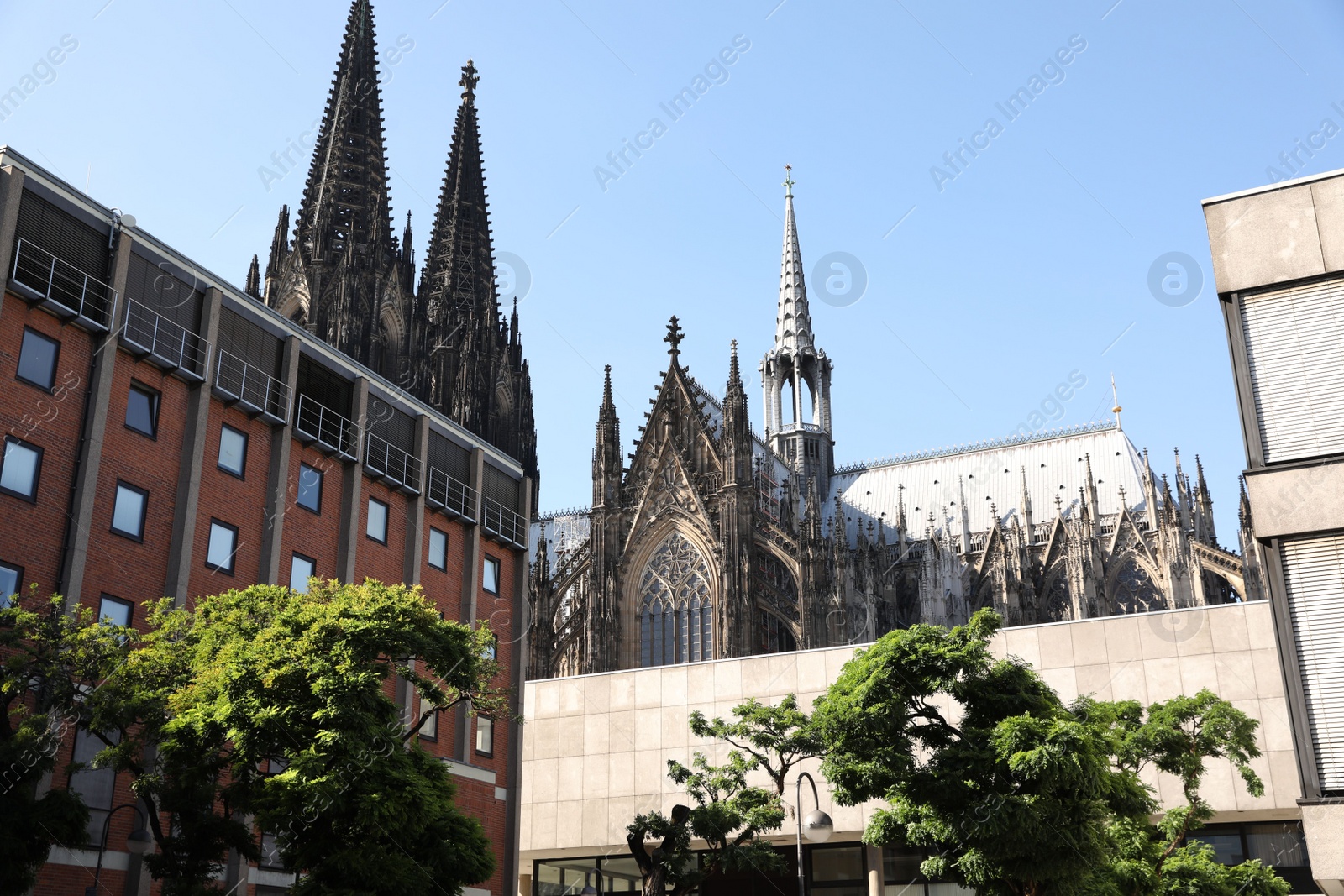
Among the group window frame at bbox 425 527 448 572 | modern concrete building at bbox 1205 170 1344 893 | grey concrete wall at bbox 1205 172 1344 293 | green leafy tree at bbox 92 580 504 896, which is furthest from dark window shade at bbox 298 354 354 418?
modern concrete building at bbox 1205 170 1344 893

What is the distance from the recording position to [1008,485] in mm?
66250

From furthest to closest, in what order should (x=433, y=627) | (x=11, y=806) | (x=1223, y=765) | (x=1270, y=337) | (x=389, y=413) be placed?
(x=389, y=413)
(x=1223, y=765)
(x=433, y=627)
(x=11, y=806)
(x=1270, y=337)

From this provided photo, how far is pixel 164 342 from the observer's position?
2531 cm

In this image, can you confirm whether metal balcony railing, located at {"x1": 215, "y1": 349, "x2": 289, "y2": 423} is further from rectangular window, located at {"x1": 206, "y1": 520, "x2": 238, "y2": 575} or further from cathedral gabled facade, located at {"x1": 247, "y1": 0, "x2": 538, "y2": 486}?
cathedral gabled facade, located at {"x1": 247, "y1": 0, "x2": 538, "y2": 486}

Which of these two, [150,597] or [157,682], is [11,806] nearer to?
[157,682]

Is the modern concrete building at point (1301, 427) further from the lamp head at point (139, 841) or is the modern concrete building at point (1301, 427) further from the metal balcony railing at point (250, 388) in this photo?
the metal balcony railing at point (250, 388)

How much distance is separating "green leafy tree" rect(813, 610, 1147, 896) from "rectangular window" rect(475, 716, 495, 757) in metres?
13.5

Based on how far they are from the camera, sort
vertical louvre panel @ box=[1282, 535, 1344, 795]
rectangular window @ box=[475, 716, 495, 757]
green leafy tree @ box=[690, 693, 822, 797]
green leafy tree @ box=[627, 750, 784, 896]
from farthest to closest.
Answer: rectangular window @ box=[475, 716, 495, 757], green leafy tree @ box=[627, 750, 784, 896], green leafy tree @ box=[690, 693, 822, 797], vertical louvre panel @ box=[1282, 535, 1344, 795]

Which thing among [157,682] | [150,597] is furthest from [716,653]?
[157,682]

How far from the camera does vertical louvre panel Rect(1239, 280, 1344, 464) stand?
14.2 metres

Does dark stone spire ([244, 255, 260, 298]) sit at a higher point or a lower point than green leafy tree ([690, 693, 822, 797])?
higher

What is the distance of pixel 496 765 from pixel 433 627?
13.2m

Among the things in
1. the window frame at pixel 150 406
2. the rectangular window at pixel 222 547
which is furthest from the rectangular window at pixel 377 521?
the window frame at pixel 150 406

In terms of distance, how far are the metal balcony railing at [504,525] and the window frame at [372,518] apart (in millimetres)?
3476
